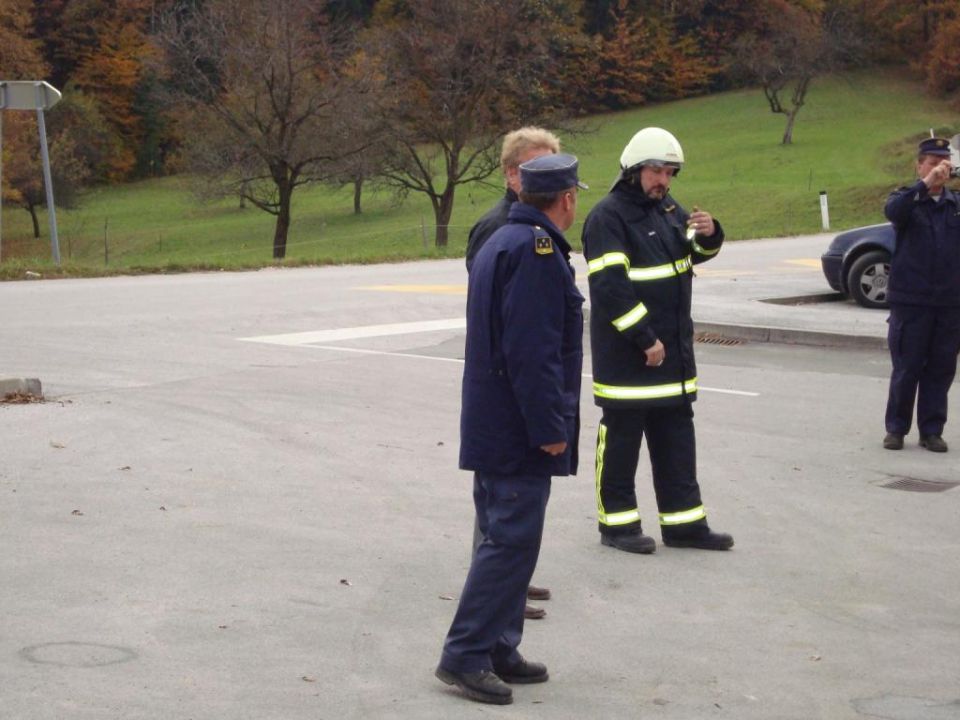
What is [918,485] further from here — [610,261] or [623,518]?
[610,261]

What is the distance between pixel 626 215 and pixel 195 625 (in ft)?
9.63

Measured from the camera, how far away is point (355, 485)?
838cm

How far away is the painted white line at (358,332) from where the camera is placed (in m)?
14.9

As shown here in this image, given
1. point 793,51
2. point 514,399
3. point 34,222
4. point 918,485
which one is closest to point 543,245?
point 514,399

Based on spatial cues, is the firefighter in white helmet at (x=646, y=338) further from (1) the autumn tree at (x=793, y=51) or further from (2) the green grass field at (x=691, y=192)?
(1) the autumn tree at (x=793, y=51)

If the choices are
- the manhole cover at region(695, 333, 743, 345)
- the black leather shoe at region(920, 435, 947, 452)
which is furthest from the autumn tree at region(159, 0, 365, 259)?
the black leather shoe at region(920, 435, 947, 452)

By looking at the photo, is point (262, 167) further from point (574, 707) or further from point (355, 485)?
point (574, 707)

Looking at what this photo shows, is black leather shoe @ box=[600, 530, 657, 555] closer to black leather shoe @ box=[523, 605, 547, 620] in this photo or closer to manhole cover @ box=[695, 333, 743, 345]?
black leather shoe @ box=[523, 605, 547, 620]

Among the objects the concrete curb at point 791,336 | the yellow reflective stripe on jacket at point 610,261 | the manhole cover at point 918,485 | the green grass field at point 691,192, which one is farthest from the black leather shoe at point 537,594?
the green grass field at point 691,192

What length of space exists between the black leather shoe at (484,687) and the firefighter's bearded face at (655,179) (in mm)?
2951

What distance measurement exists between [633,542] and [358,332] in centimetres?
904

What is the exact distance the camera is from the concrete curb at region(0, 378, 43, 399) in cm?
1081

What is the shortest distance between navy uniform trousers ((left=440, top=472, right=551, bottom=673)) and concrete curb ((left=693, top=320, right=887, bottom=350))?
10551 millimetres

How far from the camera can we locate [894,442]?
32.5ft
